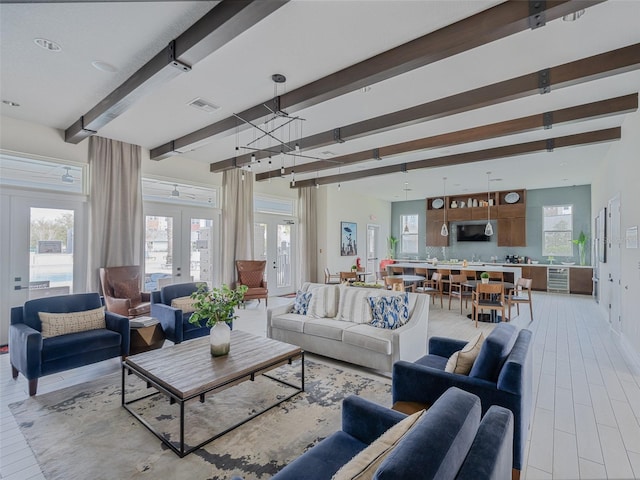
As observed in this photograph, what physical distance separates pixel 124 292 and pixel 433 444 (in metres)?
5.70

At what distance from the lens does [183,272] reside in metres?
6.80

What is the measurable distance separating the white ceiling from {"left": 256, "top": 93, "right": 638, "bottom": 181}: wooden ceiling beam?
13 centimetres

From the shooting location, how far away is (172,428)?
8.32 feet

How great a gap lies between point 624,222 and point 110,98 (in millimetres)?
7096

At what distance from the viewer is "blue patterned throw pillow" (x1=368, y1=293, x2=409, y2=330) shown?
12.2 ft

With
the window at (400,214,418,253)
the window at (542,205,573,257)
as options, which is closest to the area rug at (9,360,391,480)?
the window at (542,205,573,257)

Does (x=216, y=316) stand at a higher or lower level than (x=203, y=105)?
lower

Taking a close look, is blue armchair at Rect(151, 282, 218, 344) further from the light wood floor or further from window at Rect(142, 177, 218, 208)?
window at Rect(142, 177, 218, 208)

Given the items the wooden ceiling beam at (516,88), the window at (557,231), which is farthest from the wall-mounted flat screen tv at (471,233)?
the wooden ceiling beam at (516,88)

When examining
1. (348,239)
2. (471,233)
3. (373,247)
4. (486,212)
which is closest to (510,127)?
(348,239)

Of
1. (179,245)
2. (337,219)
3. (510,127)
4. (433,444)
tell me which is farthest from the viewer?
(337,219)

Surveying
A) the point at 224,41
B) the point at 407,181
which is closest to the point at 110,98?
the point at 224,41

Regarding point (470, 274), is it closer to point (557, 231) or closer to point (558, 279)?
point (558, 279)

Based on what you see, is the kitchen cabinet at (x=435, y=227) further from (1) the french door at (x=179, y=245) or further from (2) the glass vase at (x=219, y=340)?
(2) the glass vase at (x=219, y=340)
